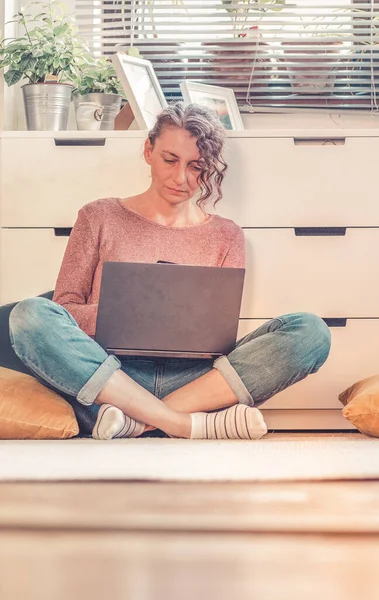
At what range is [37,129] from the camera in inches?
90.8

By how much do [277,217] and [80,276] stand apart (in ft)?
2.02

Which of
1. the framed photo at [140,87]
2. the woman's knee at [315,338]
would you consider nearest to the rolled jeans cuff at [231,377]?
the woman's knee at [315,338]

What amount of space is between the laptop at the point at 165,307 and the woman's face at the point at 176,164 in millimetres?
433

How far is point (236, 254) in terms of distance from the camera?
1.95m

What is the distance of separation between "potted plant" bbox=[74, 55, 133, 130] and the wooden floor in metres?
1.74

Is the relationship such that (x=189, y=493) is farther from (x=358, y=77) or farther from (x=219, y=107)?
(x=358, y=77)

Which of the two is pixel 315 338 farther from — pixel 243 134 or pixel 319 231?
pixel 243 134

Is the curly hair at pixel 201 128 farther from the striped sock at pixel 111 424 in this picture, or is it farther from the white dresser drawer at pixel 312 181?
the striped sock at pixel 111 424

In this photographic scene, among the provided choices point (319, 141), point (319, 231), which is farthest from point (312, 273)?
point (319, 141)

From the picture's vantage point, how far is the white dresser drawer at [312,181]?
2197 millimetres

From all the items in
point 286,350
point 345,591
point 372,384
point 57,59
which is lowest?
point 372,384

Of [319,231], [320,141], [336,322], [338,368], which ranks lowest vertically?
[338,368]

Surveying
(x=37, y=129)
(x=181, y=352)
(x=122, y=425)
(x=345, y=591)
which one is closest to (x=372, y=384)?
(x=181, y=352)

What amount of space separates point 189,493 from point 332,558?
16 centimetres
